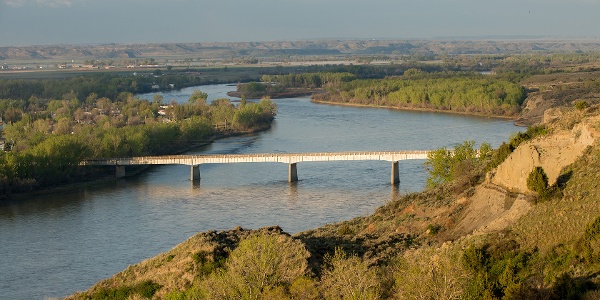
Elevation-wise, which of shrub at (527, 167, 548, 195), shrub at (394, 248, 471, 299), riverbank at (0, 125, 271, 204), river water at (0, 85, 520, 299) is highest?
shrub at (527, 167, 548, 195)

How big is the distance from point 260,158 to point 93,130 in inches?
597

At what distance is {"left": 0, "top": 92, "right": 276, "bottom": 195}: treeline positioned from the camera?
46.0 meters

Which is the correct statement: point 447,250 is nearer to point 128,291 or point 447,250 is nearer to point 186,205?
point 128,291

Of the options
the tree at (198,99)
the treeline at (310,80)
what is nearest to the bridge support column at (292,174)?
the tree at (198,99)

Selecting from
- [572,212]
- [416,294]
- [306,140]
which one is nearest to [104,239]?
[572,212]

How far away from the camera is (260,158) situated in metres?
48.0

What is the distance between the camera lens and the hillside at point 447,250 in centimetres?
1492

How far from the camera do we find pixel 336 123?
226ft

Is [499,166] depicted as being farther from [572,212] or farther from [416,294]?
[416,294]

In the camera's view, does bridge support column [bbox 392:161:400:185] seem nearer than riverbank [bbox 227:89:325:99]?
Yes

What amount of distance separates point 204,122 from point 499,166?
42.8 meters

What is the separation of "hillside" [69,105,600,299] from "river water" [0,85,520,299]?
7.78 m

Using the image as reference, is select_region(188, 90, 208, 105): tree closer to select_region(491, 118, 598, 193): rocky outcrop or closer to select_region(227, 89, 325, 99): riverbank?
select_region(227, 89, 325, 99): riverbank

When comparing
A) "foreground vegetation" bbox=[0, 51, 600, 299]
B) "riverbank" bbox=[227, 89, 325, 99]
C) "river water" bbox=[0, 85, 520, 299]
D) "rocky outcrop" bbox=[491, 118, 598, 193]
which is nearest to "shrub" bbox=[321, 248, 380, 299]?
"foreground vegetation" bbox=[0, 51, 600, 299]
